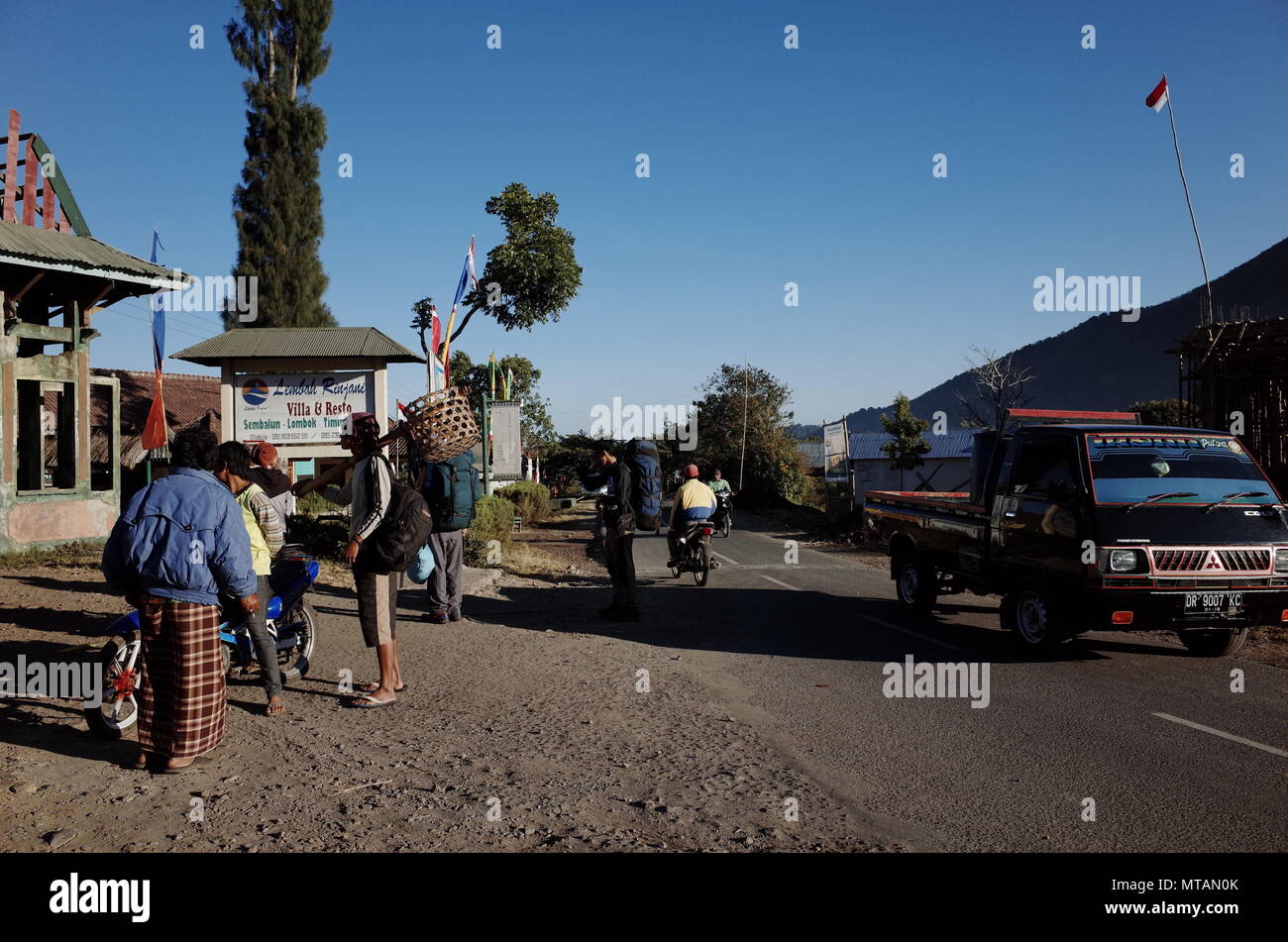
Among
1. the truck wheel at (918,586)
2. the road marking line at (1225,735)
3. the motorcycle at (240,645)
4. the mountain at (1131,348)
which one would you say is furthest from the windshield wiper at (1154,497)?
the mountain at (1131,348)

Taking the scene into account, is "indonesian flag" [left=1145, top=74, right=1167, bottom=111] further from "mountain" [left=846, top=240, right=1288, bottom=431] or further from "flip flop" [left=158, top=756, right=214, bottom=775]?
"mountain" [left=846, top=240, right=1288, bottom=431]

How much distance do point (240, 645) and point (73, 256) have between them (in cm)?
1134

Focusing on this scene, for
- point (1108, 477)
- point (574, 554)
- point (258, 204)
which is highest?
point (258, 204)

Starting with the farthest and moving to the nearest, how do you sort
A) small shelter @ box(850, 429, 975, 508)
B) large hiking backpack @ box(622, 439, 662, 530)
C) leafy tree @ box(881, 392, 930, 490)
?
1. small shelter @ box(850, 429, 975, 508)
2. leafy tree @ box(881, 392, 930, 490)
3. large hiking backpack @ box(622, 439, 662, 530)

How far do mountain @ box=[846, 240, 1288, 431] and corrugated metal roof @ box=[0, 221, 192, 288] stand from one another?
13860cm

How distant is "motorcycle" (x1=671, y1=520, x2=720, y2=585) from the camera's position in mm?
13906

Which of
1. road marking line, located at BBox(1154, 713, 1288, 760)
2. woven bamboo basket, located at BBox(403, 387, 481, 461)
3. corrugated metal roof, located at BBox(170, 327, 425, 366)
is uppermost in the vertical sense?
corrugated metal roof, located at BBox(170, 327, 425, 366)

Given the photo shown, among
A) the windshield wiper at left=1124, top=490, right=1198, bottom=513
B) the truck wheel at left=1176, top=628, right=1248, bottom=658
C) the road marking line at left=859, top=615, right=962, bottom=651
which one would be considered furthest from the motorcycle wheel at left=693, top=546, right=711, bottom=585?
the windshield wiper at left=1124, top=490, right=1198, bottom=513

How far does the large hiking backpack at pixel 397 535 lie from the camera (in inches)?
243

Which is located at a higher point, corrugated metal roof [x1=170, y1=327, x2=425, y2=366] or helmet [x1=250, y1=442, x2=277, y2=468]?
corrugated metal roof [x1=170, y1=327, x2=425, y2=366]

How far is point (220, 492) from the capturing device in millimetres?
4918
